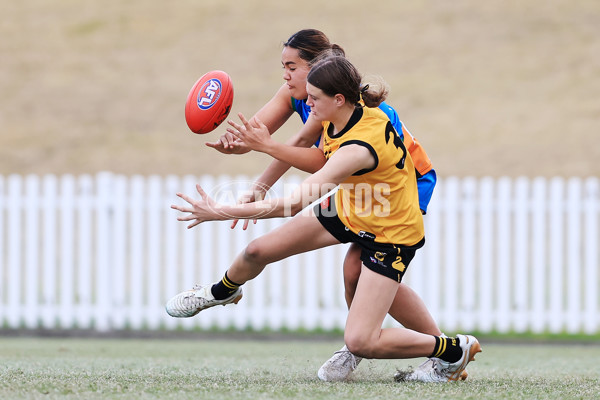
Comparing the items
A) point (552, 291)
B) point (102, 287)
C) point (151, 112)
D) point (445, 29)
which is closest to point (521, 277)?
point (552, 291)

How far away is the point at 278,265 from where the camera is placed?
29.1 feet

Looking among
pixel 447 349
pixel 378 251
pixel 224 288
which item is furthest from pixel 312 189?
pixel 447 349

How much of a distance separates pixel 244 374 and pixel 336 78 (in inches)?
67.9

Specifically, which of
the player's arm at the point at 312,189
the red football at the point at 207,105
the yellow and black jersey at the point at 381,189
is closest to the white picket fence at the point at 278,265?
the red football at the point at 207,105

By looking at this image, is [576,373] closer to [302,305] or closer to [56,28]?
[302,305]

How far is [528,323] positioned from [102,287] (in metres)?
4.22

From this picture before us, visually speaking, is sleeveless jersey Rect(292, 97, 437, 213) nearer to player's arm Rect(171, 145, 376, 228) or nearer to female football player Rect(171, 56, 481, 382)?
female football player Rect(171, 56, 481, 382)

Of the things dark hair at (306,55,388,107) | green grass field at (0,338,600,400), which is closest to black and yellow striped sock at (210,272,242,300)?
green grass field at (0,338,600,400)

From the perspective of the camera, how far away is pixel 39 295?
355 inches

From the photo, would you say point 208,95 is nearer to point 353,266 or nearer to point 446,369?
point 353,266

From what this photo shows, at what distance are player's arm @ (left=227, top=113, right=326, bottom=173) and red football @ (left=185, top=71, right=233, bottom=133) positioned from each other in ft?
1.39

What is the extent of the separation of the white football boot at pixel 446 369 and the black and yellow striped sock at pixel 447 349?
2 cm

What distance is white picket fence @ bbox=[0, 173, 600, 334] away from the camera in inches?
344

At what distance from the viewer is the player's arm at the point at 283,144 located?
428 centimetres
